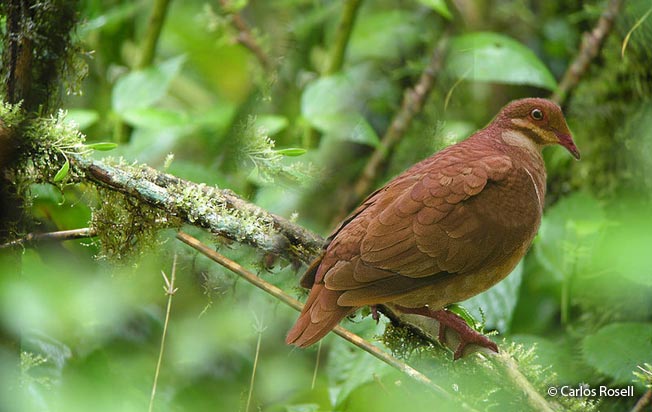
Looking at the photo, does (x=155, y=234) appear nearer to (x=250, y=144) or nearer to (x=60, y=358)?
(x=250, y=144)

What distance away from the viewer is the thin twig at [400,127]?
3.18 meters

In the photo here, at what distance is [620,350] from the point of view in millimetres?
2287

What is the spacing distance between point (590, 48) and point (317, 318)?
206 centimetres

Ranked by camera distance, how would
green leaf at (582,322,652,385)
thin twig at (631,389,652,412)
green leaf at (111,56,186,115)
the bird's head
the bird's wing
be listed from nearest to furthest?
the bird's wing, thin twig at (631,389,652,412), the bird's head, green leaf at (582,322,652,385), green leaf at (111,56,186,115)

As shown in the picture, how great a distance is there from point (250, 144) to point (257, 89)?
0.81 metres

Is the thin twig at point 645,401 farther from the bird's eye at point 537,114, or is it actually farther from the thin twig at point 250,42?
the thin twig at point 250,42

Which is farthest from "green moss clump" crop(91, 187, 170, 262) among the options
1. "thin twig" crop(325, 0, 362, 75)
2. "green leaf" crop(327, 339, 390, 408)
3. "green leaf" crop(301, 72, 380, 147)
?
"thin twig" crop(325, 0, 362, 75)

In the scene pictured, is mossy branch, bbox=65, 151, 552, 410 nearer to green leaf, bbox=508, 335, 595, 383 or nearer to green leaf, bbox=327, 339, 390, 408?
green leaf, bbox=327, 339, 390, 408

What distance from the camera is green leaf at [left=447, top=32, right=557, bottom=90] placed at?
2.60 metres

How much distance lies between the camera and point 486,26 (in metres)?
3.91

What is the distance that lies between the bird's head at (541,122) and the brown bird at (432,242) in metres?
0.16

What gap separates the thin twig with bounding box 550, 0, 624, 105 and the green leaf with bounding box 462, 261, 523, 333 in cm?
99

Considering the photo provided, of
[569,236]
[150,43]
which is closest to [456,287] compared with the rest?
[569,236]

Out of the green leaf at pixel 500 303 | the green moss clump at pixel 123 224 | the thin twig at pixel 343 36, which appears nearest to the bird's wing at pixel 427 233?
the green moss clump at pixel 123 224
